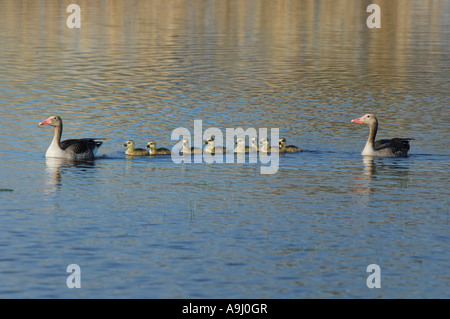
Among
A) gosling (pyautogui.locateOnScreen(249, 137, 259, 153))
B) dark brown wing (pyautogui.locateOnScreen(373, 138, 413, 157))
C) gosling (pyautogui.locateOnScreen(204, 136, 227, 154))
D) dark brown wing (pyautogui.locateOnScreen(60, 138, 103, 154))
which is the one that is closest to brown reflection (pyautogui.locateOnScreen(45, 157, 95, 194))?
dark brown wing (pyautogui.locateOnScreen(60, 138, 103, 154))

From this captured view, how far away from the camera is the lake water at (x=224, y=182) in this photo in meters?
16.8

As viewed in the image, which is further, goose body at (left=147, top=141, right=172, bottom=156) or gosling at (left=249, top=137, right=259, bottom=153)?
gosling at (left=249, top=137, right=259, bottom=153)

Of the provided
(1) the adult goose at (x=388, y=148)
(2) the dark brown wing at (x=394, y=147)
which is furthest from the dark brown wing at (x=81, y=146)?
A: (2) the dark brown wing at (x=394, y=147)

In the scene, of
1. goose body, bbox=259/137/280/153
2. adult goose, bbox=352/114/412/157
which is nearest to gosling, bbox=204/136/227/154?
goose body, bbox=259/137/280/153

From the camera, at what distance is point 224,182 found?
2442 centimetres

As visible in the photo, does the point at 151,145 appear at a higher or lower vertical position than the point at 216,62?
lower

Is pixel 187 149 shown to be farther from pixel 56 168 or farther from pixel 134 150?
pixel 56 168

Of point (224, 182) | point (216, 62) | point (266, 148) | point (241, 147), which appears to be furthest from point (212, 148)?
point (216, 62)

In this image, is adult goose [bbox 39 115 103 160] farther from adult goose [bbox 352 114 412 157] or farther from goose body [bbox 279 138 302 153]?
adult goose [bbox 352 114 412 157]

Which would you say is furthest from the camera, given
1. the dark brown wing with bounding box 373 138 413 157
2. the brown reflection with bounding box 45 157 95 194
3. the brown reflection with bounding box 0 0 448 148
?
the brown reflection with bounding box 0 0 448 148

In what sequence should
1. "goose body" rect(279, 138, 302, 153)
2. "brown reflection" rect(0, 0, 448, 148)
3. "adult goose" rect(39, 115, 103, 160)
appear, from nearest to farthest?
"adult goose" rect(39, 115, 103, 160) < "goose body" rect(279, 138, 302, 153) < "brown reflection" rect(0, 0, 448, 148)

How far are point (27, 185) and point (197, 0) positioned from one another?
91.2 m

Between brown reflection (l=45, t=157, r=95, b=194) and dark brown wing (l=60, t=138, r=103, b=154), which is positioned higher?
dark brown wing (l=60, t=138, r=103, b=154)

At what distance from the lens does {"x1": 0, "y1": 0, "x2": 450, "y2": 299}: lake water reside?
16.8 meters
